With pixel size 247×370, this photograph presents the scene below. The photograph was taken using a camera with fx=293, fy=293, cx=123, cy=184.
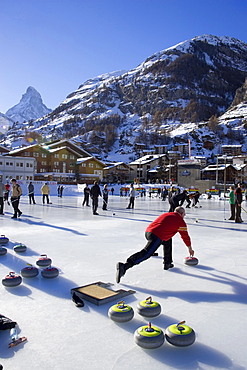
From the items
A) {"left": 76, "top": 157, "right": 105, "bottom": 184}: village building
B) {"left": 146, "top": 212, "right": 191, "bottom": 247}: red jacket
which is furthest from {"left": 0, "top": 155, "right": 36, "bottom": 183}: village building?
{"left": 146, "top": 212, "right": 191, "bottom": 247}: red jacket

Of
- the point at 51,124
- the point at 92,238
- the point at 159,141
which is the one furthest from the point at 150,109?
the point at 92,238

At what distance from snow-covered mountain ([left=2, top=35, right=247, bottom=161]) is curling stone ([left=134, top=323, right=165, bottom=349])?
339 feet

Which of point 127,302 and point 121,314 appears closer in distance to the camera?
point 121,314

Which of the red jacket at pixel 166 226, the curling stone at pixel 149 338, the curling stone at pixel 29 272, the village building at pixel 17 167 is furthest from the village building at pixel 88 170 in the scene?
the curling stone at pixel 149 338

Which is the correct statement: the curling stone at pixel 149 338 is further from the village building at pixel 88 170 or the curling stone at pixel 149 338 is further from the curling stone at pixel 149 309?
the village building at pixel 88 170

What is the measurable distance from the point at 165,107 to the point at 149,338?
161m

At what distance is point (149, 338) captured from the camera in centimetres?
229

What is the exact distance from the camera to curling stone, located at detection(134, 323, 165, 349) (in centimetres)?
229

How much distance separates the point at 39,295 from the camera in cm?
344

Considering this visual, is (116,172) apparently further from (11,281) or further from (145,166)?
(11,281)

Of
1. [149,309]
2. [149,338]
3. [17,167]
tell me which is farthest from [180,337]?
[17,167]

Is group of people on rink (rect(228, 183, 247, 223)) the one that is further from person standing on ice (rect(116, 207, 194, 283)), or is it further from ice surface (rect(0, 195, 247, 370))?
person standing on ice (rect(116, 207, 194, 283))

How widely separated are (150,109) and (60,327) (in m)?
165

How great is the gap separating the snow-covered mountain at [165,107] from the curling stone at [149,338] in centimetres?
10326
